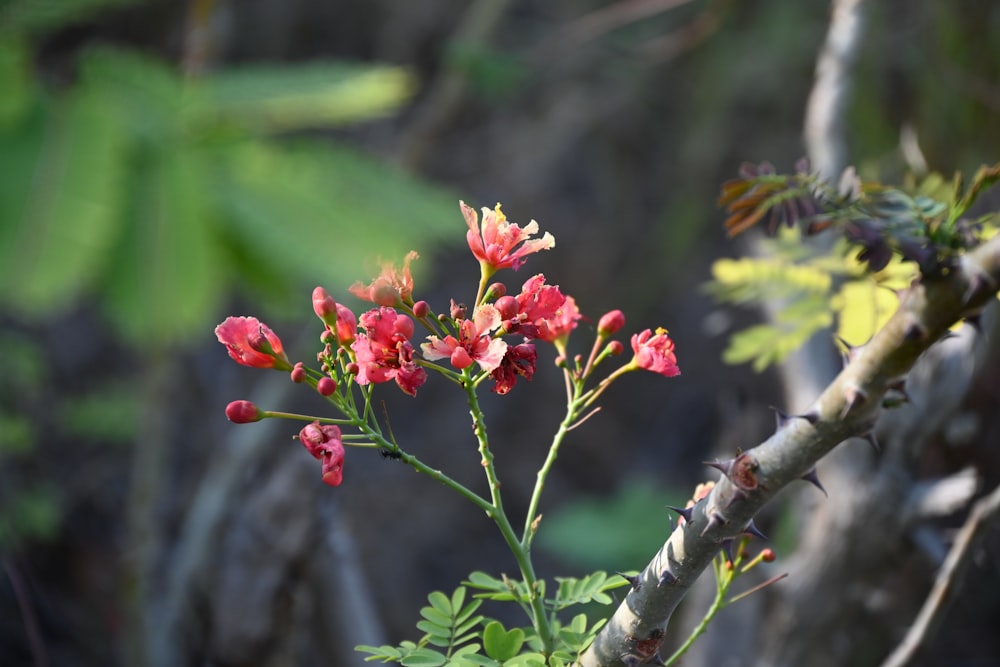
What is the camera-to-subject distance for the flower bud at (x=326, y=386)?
0.51 metres

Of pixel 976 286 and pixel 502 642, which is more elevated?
pixel 976 286

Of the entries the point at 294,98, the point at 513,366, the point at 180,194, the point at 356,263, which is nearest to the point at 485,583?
the point at 513,366

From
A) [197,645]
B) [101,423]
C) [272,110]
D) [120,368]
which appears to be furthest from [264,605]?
[120,368]

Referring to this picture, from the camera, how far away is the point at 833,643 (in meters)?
1.38

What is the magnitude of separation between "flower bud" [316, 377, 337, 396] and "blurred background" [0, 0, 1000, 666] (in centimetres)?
8

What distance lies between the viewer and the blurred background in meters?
1.56

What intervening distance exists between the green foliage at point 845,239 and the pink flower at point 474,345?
220 millimetres

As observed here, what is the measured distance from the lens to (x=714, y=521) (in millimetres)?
498

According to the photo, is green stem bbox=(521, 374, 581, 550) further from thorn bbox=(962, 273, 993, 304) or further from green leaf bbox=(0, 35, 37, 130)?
green leaf bbox=(0, 35, 37, 130)

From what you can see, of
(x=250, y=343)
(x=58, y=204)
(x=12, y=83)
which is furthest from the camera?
(x=12, y=83)

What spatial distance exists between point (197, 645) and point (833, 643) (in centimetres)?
104

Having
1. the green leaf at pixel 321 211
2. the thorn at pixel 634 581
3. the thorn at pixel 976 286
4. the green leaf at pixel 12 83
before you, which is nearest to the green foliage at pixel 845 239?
the thorn at pixel 976 286

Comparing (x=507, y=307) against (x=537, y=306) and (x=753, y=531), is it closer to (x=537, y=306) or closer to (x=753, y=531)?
(x=537, y=306)

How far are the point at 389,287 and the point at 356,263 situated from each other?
1210mm
